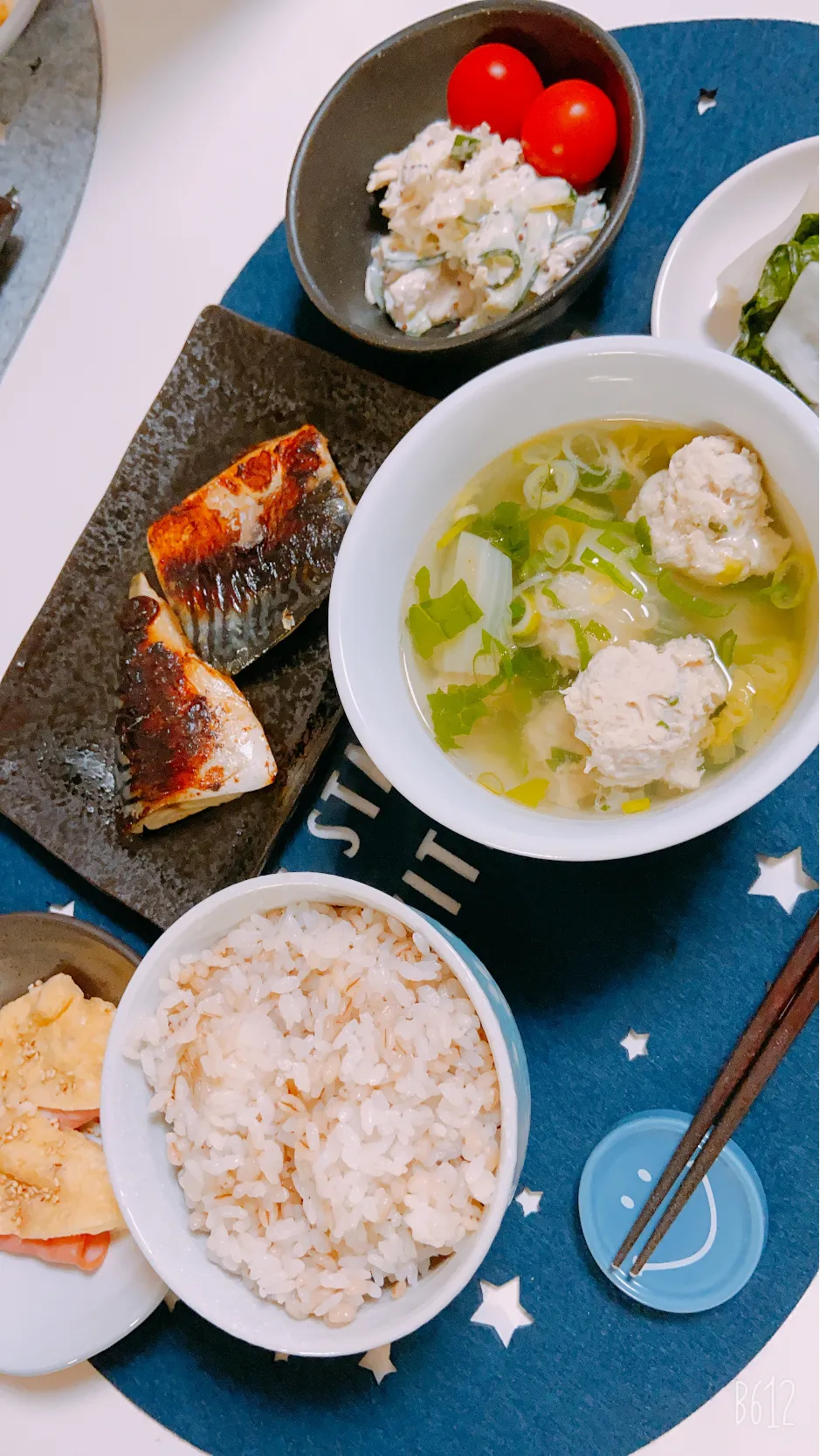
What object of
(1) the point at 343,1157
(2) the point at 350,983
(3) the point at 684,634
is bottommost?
(1) the point at 343,1157

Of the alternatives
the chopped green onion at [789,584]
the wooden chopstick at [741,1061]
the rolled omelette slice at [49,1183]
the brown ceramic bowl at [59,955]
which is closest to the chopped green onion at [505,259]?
the chopped green onion at [789,584]

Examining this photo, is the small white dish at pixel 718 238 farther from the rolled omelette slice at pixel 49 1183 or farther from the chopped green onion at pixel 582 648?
the rolled omelette slice at pixel 49 1183

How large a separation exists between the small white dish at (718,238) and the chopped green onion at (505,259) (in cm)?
25

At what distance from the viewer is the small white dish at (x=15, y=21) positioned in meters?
1.85

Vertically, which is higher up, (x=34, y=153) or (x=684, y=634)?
(x=34, y=153)

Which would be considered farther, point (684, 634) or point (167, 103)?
point (167, 103)

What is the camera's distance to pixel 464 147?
1639 mm

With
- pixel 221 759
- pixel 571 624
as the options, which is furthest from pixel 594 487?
A: pixel 221 759

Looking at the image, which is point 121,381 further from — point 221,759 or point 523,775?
point 523,775

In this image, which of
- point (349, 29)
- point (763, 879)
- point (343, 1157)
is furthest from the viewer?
point (349, 29)

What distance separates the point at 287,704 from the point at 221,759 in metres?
0.16

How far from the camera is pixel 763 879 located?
165 centimetres

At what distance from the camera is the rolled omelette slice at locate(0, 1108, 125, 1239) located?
64.7 inches

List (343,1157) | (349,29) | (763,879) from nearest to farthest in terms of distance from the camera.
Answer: (343,1157), (763,879), (349,29)
